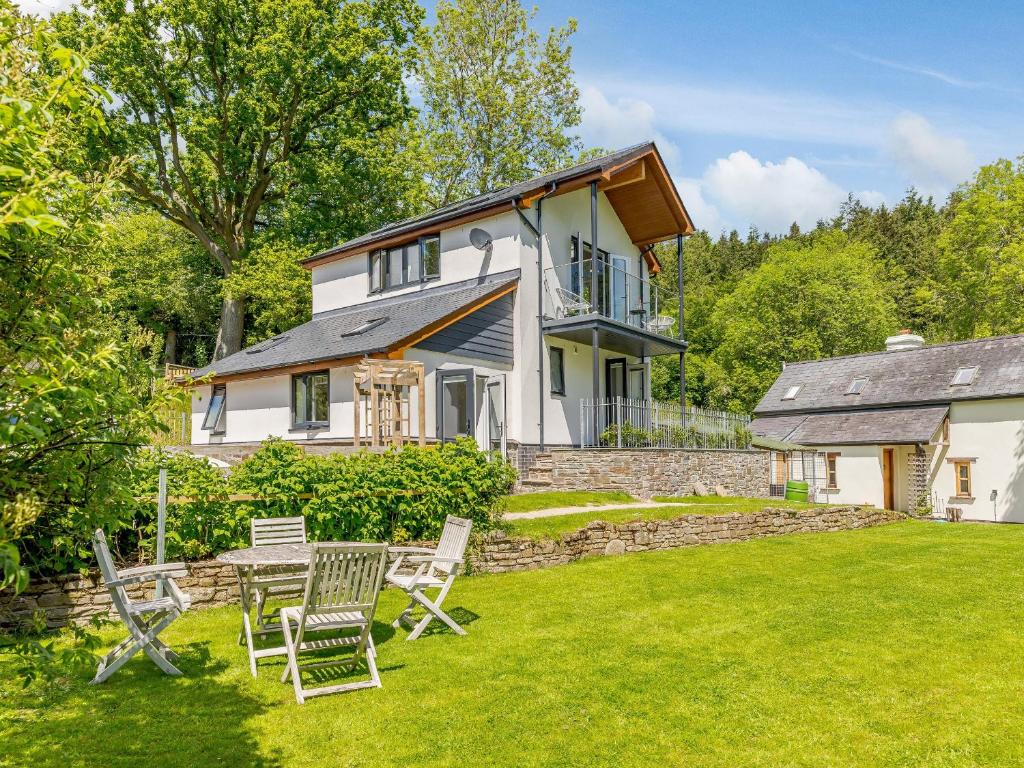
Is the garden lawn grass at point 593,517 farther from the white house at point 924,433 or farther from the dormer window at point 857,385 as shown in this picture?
the dormer window at point 857,385

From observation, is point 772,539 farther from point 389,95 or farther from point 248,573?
point 389,95

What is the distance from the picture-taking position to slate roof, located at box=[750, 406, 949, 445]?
27.2 metres

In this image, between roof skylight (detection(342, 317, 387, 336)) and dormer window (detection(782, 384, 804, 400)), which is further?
dormer window (detection(782, 384, 804, 400))

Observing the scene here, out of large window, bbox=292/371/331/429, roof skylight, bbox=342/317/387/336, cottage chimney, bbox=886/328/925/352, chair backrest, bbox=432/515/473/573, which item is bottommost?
chair backrest, bbox=432/515/473/573

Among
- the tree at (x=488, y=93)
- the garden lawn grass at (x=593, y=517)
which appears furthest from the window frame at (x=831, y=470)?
the tree at (x=488, y=93)

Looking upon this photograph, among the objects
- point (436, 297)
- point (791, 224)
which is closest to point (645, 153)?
point (436, 297)

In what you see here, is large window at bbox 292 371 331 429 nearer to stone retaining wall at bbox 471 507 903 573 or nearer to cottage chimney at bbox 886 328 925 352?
stone retaining wall at bbox 471 507 903 573

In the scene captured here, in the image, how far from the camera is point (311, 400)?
1903 centimetres

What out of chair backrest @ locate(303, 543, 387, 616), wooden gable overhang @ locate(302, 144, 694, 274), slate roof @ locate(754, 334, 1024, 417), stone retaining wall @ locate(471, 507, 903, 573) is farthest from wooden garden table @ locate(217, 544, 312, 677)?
slate roof @ locate(754, 334, 1024, 417)

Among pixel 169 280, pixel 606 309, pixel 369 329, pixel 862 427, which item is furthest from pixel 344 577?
pixel 169 280

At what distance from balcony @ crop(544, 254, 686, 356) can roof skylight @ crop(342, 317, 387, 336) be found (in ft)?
15.1

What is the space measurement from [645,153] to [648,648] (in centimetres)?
1735

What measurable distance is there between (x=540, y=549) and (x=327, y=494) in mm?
3452

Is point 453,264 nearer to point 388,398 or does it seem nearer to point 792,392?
point 388,398
